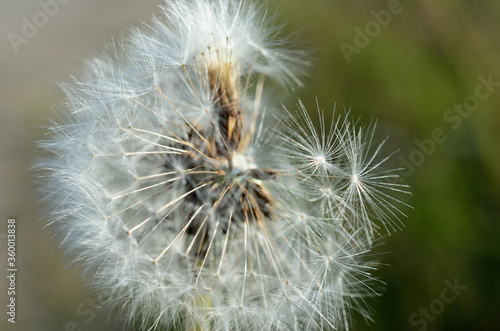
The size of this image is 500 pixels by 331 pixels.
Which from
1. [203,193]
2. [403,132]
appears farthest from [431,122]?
[203,193]

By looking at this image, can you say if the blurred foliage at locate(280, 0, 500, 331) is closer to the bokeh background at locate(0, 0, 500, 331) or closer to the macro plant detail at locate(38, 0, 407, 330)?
the bokeh background at locate(0, 0, 500, 331)

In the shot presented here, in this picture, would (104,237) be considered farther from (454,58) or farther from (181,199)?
(454,58)

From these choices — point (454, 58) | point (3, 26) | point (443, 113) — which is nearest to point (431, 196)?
point (443, 113)

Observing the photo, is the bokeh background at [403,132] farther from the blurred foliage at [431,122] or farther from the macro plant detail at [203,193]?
the macro plant detail at [203,193]

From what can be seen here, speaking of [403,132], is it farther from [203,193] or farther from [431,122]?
[203,193]

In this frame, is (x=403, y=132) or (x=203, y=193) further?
(x=403, y=132)

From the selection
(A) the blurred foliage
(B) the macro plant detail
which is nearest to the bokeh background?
(A) the blurred foliage

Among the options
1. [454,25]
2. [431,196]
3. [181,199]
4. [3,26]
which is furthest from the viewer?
[3,26]
